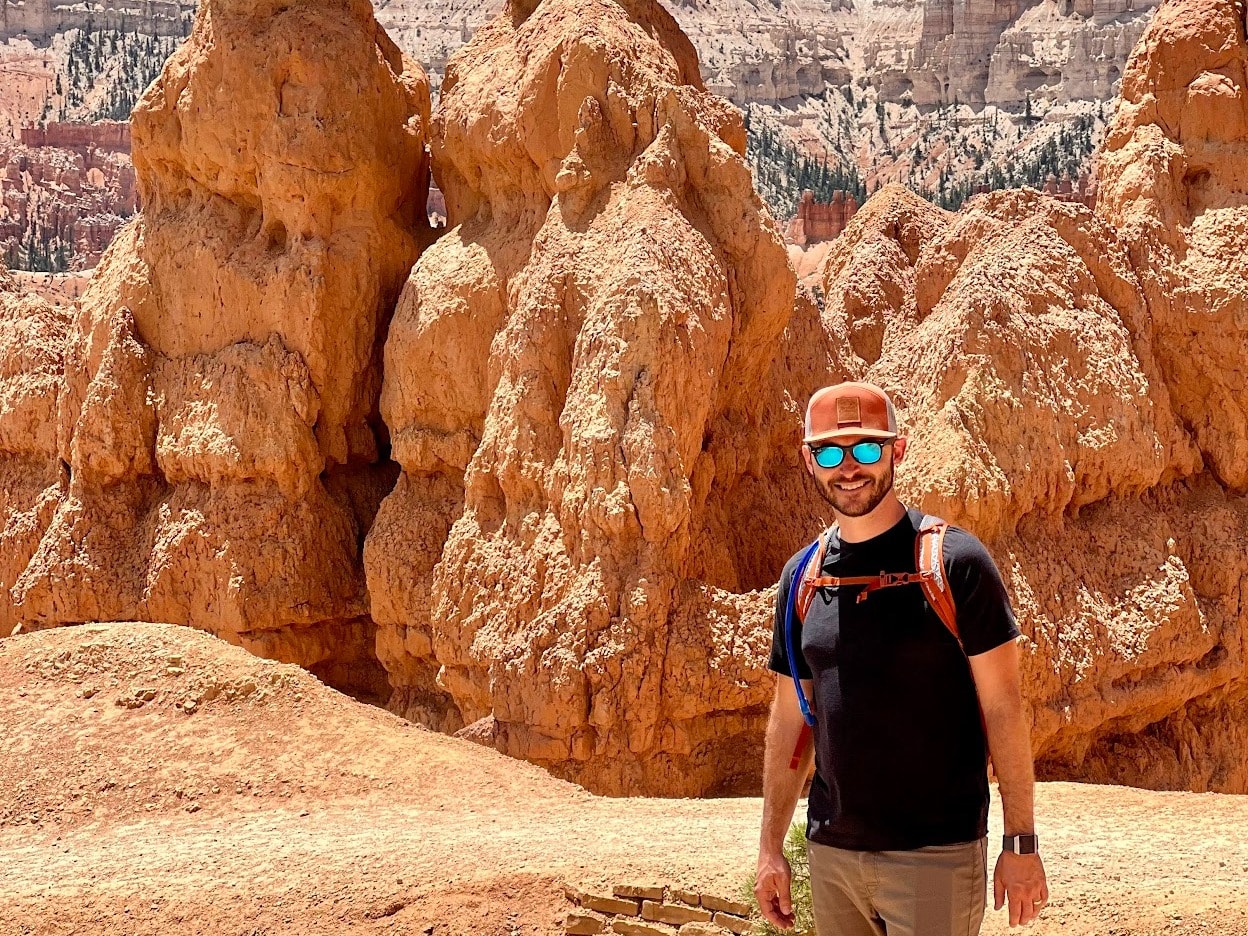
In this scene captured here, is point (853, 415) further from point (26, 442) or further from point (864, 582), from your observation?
point (26, 442)

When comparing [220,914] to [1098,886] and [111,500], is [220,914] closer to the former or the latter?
[1098,886]

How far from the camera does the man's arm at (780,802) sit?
14.0 feet

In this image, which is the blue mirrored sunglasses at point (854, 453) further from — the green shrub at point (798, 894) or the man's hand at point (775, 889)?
the green shrub at point (798, 894)

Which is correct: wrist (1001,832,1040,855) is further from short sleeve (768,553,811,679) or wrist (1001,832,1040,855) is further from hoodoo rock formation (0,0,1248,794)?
hoodoo rock formation (0,0,1248,794)

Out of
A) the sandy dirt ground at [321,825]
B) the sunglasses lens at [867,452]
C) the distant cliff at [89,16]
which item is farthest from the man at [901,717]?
the distant cliff at [89,16]

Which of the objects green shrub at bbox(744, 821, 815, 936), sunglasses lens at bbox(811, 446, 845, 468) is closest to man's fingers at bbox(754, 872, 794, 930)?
sunglasses lens at bbox(811, 446, 845, 468)

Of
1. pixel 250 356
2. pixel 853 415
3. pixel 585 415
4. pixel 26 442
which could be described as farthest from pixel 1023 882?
pixel 26 442

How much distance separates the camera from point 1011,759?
3.88 m

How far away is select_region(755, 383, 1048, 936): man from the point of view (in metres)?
3.89

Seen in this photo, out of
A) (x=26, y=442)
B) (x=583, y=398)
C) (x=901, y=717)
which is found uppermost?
(x=26, y=442)

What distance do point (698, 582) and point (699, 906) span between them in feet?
14.1

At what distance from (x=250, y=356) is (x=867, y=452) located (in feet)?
34.8

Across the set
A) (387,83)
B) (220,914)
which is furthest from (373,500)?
(220,914)

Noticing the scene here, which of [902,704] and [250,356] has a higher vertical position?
[250,356]
